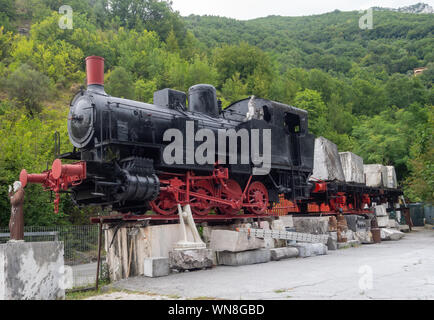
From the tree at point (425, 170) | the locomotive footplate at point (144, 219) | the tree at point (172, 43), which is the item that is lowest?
the locomotive footplate at point (144, 219)

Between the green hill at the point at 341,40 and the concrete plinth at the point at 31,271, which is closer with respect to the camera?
the concrete plinth at the point at 31,271

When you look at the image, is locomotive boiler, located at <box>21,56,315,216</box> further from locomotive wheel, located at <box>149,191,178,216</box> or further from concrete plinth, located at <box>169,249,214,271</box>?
concrete plinth, located at <box>169,249,214,271</box>

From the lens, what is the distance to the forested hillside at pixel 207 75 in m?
19.9

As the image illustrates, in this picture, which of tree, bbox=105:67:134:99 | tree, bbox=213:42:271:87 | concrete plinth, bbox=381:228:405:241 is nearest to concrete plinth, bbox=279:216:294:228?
concrete plinth, bbox=381:228:405:241

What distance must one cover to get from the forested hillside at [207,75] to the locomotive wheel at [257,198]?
867 cm

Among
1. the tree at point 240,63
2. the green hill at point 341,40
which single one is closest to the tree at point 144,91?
the tree at point 240,63

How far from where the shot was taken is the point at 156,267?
23.7ft

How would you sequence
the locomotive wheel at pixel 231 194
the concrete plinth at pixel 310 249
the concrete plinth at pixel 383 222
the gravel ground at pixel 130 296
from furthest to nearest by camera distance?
the concrete plinth at pixel 383 222, the concrete plinth at pixel 310 249, the locomotive wheel at pixel 231 194, the gravel ground at pixel 130 296

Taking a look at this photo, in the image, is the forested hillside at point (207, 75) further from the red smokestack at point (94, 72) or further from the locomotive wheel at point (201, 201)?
the locomotive wheel at point (201, 201)

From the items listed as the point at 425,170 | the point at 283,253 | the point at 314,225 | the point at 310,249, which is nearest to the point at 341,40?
the point at 425,170

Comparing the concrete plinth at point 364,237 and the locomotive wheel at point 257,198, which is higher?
the locomotive wheel at point 257,198

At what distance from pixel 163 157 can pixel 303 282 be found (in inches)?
158

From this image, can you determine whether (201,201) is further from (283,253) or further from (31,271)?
(31,271)
